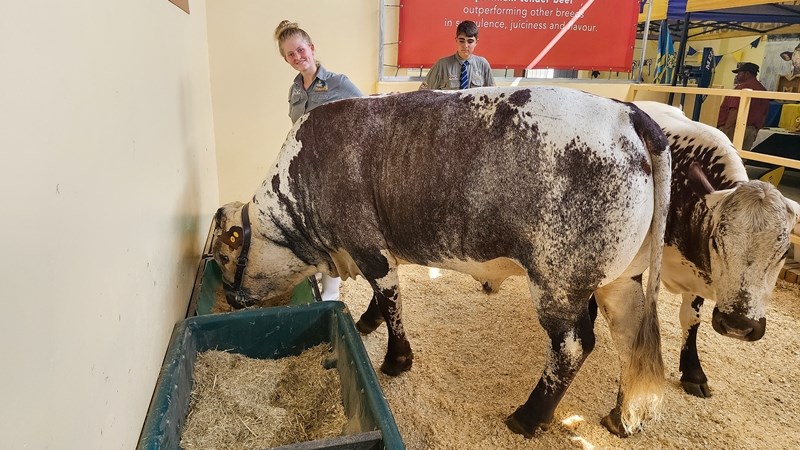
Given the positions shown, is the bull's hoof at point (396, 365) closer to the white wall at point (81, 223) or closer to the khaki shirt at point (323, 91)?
the white wall at point (81, 223)

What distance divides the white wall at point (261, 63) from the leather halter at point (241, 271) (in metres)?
2.04

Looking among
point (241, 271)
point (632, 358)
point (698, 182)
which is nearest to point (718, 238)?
point (698, 182)

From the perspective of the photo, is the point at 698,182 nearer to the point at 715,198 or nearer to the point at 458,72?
the point at 715,198

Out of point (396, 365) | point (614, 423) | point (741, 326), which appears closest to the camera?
point (741, 326)

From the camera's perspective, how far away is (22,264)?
95 cm

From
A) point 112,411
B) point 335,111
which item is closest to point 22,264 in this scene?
point 112,411

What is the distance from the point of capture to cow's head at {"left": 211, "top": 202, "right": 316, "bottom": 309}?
263cm

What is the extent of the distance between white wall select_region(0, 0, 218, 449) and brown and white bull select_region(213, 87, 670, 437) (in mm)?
733

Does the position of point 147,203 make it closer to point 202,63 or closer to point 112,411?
point 112,411

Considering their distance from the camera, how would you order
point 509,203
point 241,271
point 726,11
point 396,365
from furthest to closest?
point 726,11 → point 241,271 → point 396,365 → point 509,203

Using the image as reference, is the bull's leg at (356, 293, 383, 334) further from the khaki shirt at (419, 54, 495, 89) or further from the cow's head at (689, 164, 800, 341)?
the khaki shirt at (419, 54, 495, 89)

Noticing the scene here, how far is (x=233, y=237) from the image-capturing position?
8.68ft

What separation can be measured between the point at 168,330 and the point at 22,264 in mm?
1368

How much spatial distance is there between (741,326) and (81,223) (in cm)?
228
